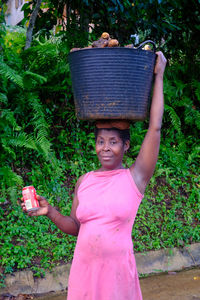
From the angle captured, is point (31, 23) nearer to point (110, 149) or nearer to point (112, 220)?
point (110, 149)

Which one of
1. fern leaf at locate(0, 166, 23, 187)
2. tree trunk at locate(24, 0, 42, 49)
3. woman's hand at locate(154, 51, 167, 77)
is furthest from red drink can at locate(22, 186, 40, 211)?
tree trunk at locate(24, 0, 42, 49)

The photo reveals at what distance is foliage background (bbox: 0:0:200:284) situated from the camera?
4.68m

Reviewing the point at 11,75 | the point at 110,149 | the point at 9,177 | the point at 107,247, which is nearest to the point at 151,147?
the point at 110,149

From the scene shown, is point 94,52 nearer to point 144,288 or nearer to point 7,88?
point 144,288

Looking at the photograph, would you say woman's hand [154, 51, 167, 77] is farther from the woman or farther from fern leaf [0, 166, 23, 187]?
fern leaf [0, 166, 23, 187]

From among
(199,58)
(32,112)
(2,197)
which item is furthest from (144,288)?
(199,58)

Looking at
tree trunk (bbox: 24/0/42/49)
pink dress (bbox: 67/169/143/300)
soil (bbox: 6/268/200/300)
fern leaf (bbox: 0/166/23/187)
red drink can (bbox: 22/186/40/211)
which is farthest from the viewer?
tree trunk (bbox: 24/0/42/49)

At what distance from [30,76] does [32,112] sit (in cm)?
64

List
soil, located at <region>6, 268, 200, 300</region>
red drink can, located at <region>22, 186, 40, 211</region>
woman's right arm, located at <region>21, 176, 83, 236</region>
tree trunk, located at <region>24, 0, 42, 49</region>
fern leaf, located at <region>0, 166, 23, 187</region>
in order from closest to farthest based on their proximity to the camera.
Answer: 1. red drink can, located at <region>22, 186, 40, 211</region>
2. woman's right arm, located at <region>21, 176, 83, 236</region>
3. soil, located at <region>6, 268, 200, 300</region>
4. fern leaf, located at <region>0, 166, 23, 187</region>
5. tree trunk, located at <region>24, 0, 42, 49</region>

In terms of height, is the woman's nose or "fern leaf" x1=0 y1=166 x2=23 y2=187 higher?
the woman's nose

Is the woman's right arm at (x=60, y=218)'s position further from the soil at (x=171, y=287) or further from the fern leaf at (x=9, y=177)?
the fern leaf at (x=9, y=177)

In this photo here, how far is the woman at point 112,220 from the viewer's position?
2098 millimetres

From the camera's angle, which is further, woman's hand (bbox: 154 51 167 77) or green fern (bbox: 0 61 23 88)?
green fern (bbox: 0 61 23 88)

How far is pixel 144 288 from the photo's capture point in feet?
13.9
